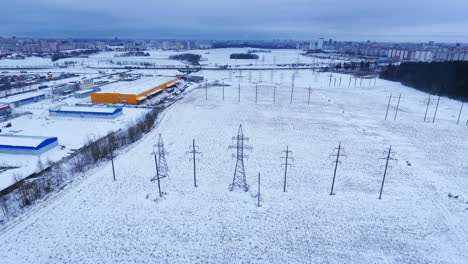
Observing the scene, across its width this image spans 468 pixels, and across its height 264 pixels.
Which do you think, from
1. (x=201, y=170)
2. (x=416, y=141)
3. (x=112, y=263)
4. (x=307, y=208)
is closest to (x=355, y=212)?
(x=307, y=208)

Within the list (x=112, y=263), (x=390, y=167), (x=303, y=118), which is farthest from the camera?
(x=303, y=118)

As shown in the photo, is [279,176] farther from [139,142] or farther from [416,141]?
[416,141]

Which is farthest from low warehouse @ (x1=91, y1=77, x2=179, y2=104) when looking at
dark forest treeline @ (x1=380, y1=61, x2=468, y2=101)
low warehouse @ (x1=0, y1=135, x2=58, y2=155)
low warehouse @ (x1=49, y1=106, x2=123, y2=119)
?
dark forest treeline @ (x1=380, y1=61, x2=468, y2=101)

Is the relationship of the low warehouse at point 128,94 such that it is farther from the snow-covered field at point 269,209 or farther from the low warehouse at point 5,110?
the snow-covered field at point 269,209

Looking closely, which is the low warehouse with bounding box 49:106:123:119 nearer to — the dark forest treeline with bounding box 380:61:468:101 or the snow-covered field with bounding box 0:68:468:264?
the snow-covered field with bounding box 0:68:468:264

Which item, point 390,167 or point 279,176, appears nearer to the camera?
point 279,176

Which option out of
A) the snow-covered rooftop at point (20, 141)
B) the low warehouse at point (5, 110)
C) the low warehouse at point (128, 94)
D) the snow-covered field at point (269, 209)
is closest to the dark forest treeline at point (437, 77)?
the snow-covered field at point (269, 209)
